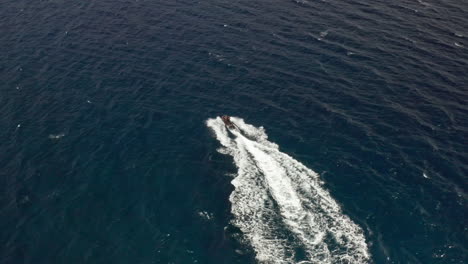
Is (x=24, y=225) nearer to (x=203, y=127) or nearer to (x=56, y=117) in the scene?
(x=56, y=117)

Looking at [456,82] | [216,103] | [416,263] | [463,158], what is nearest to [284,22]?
[216,103]

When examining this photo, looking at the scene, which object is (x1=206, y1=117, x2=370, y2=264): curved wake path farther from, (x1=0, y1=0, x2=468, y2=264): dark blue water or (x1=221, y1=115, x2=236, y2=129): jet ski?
(x1=221, y1=115, x2=236, y2=129): jet ski

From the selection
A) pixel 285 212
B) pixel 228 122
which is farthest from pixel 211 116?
pixel 285 212

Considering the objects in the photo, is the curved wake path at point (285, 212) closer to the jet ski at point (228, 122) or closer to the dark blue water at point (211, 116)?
the dark blue water at point (211, 116)

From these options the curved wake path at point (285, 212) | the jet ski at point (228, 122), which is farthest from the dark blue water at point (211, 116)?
the jet ski at point (228, 122)

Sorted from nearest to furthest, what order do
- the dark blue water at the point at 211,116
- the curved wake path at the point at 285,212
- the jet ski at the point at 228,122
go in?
the curved wake path at the point at 285,212, the dark blue water at the point at 211,116, the jet ski at the point at 228,122

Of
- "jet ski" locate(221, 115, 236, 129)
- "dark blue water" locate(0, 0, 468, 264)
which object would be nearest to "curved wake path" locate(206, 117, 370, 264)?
"dark blue water" locate(0, 0, 468, 264)
